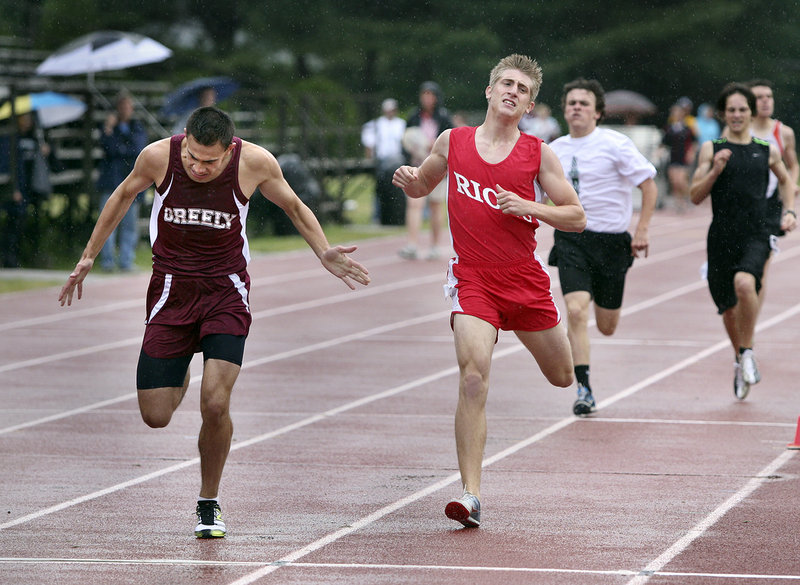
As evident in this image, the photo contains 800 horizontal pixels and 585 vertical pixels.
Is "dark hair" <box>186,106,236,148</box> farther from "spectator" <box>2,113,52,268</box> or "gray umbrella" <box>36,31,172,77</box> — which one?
"gray umbrella" <box>36,31,172,77</box>

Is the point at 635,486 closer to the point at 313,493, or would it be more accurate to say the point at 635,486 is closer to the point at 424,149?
the point at 313,493

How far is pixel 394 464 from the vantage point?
343 inches

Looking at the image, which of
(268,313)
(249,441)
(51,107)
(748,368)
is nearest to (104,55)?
(51,107)

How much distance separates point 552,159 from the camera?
7570mm

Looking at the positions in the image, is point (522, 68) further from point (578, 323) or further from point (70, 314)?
point (70, 314)

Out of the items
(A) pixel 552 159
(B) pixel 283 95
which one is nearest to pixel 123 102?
(B) pixel 283 95

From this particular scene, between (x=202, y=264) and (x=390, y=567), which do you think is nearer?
(x=390, y=567)

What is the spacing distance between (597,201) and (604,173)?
198 mm

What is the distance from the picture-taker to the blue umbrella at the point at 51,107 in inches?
838

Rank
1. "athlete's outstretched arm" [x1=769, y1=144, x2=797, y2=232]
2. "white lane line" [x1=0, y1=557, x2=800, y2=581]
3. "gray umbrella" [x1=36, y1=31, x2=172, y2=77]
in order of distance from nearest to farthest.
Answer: "white lane line" [x1=0, y1=557, x2=800, y2=581], "athlete's outstretched arm" [x1=769, y1=144, x2=797, y2=232], "gray umbrella" [x1=36, y1=31, x2=172, y2=77]

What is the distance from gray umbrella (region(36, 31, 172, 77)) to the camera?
72.5 feet

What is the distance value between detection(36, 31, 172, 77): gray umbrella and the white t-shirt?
1232cm

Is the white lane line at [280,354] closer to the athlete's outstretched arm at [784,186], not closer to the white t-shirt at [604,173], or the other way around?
the white t-shirt at [604,173]

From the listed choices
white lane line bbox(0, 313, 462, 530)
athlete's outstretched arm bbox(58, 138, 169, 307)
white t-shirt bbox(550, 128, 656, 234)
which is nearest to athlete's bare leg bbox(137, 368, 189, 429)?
athlete's outstretched arm bbox(58, 138, 169, 307)
